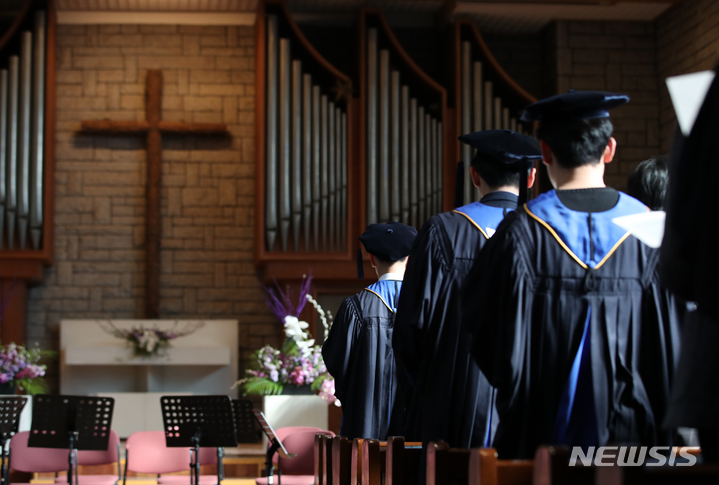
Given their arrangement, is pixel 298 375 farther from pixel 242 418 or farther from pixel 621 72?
pixel 621 72

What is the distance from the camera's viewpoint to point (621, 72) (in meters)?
8.16

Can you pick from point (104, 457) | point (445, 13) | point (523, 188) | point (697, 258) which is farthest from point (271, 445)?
point (445, 13)

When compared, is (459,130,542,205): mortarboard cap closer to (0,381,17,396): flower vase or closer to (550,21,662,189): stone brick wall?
(0,381,17,396): flower vase

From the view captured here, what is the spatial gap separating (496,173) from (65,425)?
149 inches

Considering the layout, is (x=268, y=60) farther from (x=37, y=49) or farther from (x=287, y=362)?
(x=287, y=362)

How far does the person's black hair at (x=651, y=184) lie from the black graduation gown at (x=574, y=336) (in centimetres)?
93

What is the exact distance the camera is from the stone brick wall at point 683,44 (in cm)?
698

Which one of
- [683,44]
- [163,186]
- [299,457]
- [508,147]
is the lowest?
[299,457]

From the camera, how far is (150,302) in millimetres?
7969

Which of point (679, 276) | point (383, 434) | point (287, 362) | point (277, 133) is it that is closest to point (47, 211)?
point (277, 133)

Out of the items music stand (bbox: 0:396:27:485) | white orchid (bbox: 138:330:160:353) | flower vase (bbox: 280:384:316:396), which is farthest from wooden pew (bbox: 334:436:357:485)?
white orchid (bbox: 138:330:160:353)

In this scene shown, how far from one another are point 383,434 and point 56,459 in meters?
3.01

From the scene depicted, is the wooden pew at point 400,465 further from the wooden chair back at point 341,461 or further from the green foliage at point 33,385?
the green foliage at point 33,385

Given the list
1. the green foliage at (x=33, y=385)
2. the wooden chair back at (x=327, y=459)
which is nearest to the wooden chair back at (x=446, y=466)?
the wooden chair back at (x=327, y=459)
